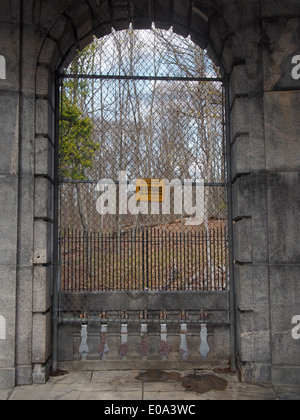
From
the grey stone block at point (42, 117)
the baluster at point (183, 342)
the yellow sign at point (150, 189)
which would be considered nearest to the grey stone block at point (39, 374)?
the baluster at point (183, 342)

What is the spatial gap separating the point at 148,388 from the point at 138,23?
5.86 m

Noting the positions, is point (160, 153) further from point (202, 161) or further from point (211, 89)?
point (211, 89)

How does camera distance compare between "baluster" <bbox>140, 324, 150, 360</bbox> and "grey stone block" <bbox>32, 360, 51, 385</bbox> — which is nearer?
"grey stone block" <bbox>32, 360, 51, 385</bbox>

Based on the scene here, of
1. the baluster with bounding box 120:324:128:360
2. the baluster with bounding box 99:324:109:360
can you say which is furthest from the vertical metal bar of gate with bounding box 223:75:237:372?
the baluster with bounding box 99:324:109:360

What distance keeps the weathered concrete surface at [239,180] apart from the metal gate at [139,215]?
1.65 feet

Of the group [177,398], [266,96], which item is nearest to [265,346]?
[177,398]

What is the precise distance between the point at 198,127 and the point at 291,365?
13.8ft

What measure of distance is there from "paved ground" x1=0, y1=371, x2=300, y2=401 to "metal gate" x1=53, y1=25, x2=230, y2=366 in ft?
1.21

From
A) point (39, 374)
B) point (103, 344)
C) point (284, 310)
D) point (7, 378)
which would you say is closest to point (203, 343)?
point (284, 310)

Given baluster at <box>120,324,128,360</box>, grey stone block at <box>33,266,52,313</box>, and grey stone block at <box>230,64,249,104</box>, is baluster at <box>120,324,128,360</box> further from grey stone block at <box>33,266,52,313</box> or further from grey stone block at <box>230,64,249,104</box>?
grey stone block at <box>230,64,249,104</box>

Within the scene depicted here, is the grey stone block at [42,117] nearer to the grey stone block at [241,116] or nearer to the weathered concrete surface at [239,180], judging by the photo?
the weathered concrete surface at [239,180]

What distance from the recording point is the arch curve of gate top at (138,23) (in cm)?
522

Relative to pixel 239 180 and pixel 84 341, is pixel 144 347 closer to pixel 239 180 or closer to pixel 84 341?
pixel 84 341

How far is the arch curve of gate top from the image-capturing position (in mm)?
5223
